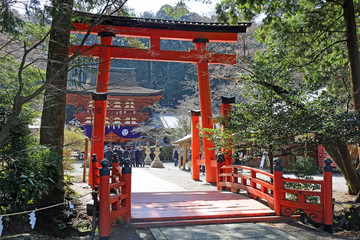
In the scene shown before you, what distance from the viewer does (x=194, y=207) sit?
5.95 metres

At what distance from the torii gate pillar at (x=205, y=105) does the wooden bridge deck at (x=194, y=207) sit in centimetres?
281

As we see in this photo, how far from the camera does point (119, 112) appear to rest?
2989 cm

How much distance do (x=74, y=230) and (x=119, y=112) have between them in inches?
973

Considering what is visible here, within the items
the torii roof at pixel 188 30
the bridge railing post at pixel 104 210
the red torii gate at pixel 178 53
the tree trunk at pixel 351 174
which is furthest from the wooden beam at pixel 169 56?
the bridge railing post at pixel 104 210

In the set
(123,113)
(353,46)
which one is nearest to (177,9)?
(353,46)

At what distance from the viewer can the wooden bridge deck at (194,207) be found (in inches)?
208

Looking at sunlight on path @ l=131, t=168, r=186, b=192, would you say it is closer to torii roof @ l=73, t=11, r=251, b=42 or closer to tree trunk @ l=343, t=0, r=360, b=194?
torii roof @ l=73, t=11, r=251, b=42

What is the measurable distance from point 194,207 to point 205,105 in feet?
16.5

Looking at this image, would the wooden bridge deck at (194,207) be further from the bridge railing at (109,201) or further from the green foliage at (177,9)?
the green foliage at (177,9)

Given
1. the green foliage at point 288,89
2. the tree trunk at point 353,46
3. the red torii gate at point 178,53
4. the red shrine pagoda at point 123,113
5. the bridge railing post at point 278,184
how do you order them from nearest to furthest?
the bridge railing post at point 278,184 → the green foliage at point 288,89 → the tree trunk at point 353,46 → the red torii gate at point 178,53 → the red shrine pagoda at point 123,113

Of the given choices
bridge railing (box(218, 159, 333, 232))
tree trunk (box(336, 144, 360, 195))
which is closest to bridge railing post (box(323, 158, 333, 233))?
bridge railing (box(218, 159, 333, 232))

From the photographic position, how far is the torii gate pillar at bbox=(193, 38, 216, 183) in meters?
10.2

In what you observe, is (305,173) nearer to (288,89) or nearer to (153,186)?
(288,89)

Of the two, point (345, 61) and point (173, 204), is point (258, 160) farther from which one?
point (173, 204)
